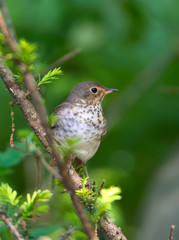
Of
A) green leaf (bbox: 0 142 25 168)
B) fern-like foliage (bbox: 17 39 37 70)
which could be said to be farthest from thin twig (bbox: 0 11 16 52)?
green leaf (bbox: 0 142 25 168)

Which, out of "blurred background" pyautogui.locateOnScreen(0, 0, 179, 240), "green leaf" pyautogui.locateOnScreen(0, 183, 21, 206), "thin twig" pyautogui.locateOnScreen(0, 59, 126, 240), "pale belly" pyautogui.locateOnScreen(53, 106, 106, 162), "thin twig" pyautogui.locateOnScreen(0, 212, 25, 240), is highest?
"blurred background" pyautogui.locateOnScreen(0, 0, 179, 240)

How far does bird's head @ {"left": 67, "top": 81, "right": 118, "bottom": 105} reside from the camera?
3.50 meters

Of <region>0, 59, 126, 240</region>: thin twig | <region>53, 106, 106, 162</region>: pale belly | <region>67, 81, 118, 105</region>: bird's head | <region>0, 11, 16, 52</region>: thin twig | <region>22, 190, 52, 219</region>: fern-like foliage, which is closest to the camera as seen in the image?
<region>0, 11, 16, 52</region>: thin twig

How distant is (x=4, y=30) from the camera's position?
1.13 metres

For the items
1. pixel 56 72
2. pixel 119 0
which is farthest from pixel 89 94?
pixel 119 0

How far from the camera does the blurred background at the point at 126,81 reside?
5.25 m

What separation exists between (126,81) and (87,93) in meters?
2.38

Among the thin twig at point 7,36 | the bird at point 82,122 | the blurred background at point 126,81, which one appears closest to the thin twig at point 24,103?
the thin twig at point 7,36

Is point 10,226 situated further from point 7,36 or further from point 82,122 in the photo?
point 82,122

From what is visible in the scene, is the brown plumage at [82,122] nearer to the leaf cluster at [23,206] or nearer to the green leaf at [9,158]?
the green leaf at [9,158]

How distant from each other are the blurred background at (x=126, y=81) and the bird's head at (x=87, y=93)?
1207mm

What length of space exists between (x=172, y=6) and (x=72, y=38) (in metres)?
1.39

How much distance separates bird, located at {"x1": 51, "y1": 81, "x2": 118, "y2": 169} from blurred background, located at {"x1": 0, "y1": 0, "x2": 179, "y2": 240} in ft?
4.23

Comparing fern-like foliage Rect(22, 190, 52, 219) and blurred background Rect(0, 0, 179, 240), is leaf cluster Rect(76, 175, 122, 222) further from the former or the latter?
blurred background Rect(0, 0, 179, 240)
